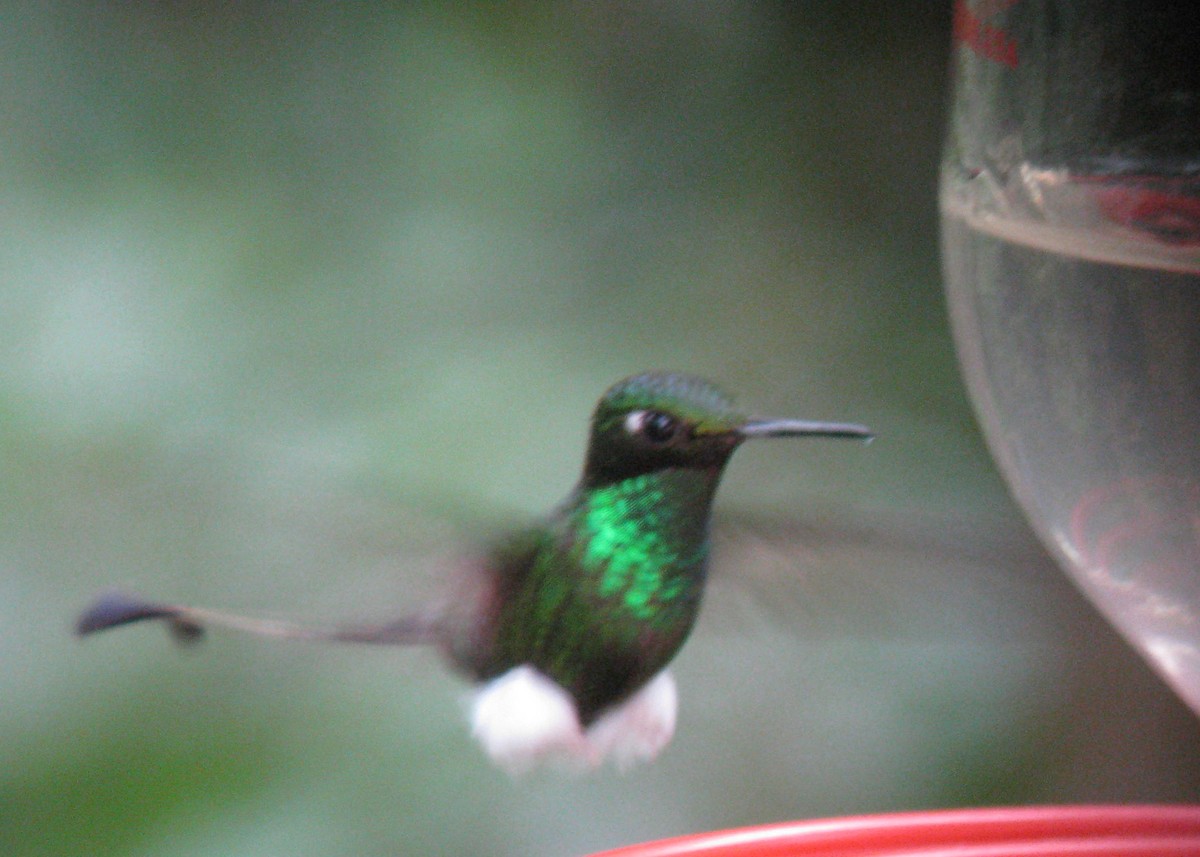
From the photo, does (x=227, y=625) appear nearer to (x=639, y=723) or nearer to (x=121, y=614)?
(x=121, y=614)

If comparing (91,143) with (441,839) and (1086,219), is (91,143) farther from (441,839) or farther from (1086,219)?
(1086,219)

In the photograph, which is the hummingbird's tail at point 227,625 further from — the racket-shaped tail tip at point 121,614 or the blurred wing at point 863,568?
the blurred wing at point 863,568

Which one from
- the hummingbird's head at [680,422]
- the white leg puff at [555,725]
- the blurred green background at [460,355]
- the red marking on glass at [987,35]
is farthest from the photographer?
the blurred green background at [460,355]

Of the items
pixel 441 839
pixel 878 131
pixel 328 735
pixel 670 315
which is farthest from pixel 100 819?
pixel 878 131

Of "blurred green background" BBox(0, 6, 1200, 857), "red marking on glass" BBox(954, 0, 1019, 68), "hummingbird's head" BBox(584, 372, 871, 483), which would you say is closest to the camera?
"red marking on glass" BBox(954, 0, 1019, 68)

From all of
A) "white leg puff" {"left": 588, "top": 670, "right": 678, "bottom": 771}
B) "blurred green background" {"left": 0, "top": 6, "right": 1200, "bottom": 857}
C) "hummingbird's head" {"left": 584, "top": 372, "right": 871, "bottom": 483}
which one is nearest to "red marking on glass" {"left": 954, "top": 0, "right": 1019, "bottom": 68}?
"hummingbird's head" {"left": 584, "top": 372, "right": 871, "bottom": 483}

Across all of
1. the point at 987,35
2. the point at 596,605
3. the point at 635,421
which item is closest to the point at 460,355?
the point at 596,605

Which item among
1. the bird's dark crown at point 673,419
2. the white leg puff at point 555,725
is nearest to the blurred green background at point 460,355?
the white leg puff at point 555,725

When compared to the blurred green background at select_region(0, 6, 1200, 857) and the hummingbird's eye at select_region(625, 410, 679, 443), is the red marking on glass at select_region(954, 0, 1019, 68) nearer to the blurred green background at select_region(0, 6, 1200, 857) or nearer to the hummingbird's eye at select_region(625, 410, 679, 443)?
the hummingbird's eye at select_region(625, 410, 679, 443)
